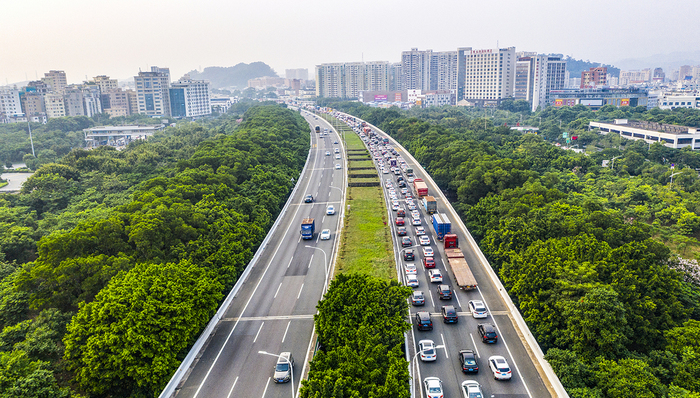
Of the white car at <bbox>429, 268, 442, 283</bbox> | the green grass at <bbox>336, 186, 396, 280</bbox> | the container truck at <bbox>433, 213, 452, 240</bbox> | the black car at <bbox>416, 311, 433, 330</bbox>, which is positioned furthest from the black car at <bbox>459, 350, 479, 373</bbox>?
the container truck at <bbox>433, 213, 452, 240</bbox>

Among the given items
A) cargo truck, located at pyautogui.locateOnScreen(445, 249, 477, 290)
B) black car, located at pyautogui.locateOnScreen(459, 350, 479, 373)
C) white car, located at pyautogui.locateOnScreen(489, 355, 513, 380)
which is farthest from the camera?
cargo truck, located at pyautogui.locateOnScreen(445, 249, 477, 290)

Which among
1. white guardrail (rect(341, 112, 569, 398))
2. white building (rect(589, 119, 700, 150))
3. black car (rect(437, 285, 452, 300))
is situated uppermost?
white building (rect(589, 119, 700, 150))

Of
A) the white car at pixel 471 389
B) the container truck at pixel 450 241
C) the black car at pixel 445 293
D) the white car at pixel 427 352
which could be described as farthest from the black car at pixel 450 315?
the container truck at pixel 450 241

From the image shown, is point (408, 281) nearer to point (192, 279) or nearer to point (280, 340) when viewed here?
point (280, 340)

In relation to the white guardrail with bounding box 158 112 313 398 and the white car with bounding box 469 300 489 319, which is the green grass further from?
the white guardrail with bounding box 158 112 313 398

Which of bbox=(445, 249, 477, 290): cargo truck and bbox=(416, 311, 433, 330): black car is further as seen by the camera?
bbox=(445, 249, 477, 290): cargo truck

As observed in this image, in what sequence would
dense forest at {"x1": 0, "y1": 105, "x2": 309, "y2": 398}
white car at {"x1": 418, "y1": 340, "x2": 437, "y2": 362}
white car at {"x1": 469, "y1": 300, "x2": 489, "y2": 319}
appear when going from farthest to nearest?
1. white car at {"x1": 469, "y1": 300, "x2": 489, "y2": 319}
2. white car at {"x1": 418, "y1": 340, "x2": 437, "y2": 362}
3. dense forest at {"x1": 0, "y1": 105, "x2": 309, "y2": 398}

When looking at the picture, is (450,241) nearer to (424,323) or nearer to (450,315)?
(450,315)
